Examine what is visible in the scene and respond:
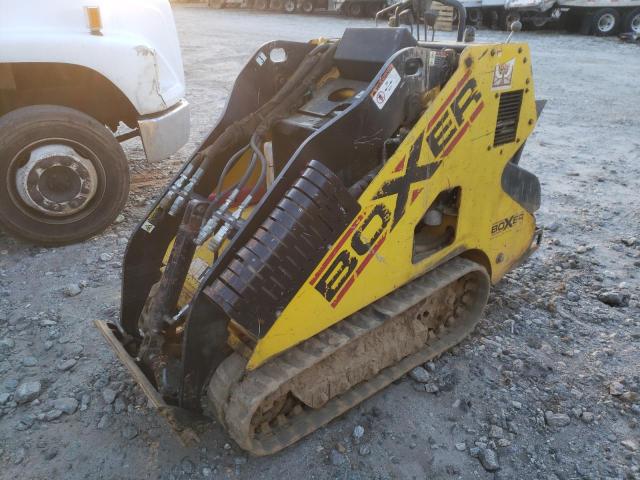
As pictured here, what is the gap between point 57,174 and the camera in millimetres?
3961

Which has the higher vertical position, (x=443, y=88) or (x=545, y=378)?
(x=443, y=88)

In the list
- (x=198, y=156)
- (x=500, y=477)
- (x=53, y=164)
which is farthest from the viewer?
(x=53, y=164)

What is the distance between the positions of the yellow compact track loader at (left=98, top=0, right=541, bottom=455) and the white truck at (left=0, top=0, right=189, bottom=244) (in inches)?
59.2

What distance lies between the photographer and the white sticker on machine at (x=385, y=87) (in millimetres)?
2244

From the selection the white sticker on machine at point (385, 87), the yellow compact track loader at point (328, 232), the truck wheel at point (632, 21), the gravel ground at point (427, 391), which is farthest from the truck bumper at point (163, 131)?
the truck wheel at point (632, 21)

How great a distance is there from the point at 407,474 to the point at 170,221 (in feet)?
5.13

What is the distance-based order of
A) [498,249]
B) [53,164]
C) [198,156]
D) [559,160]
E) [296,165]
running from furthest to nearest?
[559,160]
[53,164]
[498,249]
[198,156]
[296,165]

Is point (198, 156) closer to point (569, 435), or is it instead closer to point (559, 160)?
point (569, 435)

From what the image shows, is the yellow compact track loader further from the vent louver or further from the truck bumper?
the truck bumper

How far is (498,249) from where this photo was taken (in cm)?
316

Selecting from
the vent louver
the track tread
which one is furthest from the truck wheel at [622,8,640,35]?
the track tread

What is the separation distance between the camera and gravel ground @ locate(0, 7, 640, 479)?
2.35 metres

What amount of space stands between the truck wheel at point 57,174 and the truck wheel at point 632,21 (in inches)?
633

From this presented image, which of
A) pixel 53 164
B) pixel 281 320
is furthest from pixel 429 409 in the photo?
pixel 53 164
